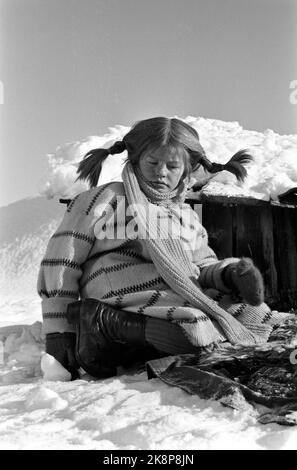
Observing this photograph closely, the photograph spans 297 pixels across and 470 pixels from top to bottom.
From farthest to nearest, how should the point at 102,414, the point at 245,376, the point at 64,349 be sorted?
the point at 64,349, the point at 245,376, the point at 102,414

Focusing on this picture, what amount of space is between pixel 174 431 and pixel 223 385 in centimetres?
39

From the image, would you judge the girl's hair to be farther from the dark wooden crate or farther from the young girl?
the dark wooden crate

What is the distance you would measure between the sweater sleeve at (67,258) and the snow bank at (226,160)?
5.59 ft

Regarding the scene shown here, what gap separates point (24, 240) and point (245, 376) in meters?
5.95

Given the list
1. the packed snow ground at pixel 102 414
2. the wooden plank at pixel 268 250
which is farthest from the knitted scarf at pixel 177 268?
the wooden plank at pixel 268 250

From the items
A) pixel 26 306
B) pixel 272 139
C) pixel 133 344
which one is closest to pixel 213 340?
pixel 133 344

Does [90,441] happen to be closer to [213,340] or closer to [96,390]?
[96,390]

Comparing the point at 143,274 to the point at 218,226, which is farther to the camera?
the point at 218,226

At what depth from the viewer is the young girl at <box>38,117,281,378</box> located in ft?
9.07

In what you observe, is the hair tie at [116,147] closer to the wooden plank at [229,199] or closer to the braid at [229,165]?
the braid at [229,165]

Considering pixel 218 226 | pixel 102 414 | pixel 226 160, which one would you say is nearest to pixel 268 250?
pixel 218 226

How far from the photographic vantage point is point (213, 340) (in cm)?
268

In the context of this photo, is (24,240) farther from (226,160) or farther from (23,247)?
(226,160)

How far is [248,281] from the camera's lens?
9.05ft
